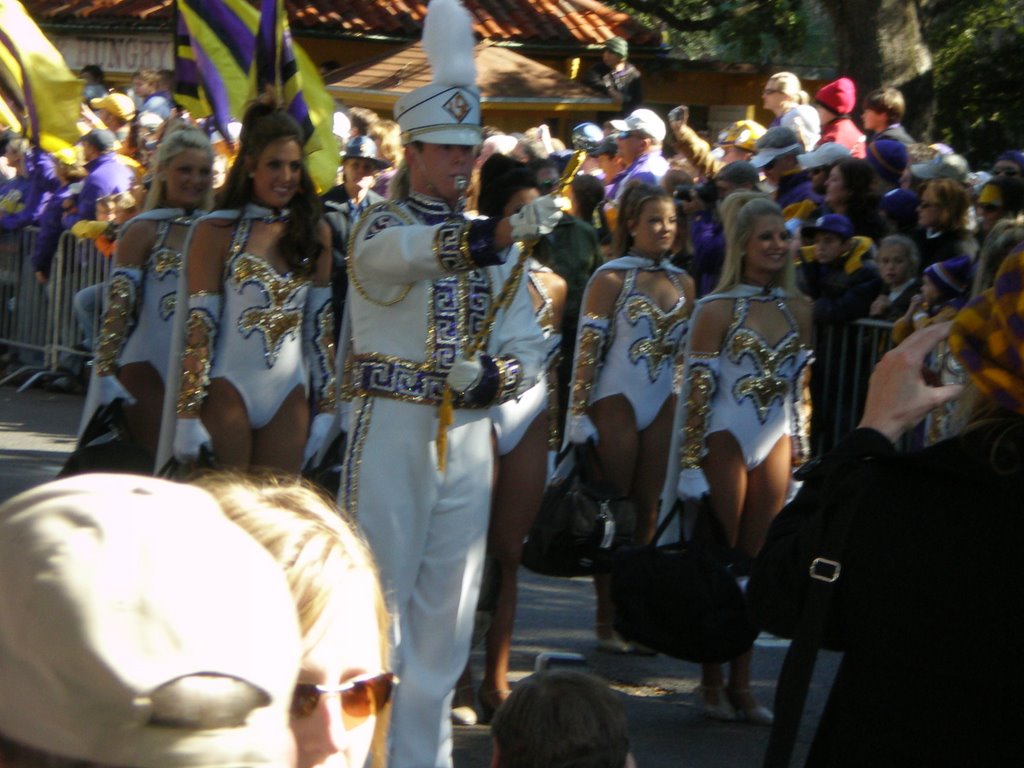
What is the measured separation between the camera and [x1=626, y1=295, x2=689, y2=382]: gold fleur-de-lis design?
20.7ft

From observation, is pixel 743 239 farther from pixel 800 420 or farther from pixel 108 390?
pixel 108 390

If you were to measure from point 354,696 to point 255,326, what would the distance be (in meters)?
3.90

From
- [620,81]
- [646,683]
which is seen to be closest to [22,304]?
[620,81]

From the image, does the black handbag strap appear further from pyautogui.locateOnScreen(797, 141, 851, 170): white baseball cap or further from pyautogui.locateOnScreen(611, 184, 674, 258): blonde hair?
pyautogui.locateOnScreen(797, 141, 851, 170): white baseball cap

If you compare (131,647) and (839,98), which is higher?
(839,98)

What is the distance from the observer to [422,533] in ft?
15.1

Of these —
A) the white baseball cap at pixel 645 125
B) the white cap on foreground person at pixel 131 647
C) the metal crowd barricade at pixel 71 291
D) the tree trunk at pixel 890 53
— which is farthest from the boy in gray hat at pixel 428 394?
the tree trunk at pixel 890 53

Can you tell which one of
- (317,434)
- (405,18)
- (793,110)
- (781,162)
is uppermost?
(405,18)

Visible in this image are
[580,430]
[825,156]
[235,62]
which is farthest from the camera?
[825,156]

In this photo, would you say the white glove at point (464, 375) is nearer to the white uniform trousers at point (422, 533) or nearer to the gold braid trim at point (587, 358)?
the white uniform trousers at point (422, 533)

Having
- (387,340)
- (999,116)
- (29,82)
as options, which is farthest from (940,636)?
(999,116)

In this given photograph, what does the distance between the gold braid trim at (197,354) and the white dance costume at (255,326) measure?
0.16 ft

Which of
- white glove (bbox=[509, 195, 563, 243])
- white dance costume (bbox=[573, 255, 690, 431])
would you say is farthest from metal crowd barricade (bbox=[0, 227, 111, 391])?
white glove (bbox=[509, 195, 563, 243])

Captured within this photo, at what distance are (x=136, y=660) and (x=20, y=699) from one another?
87mm
